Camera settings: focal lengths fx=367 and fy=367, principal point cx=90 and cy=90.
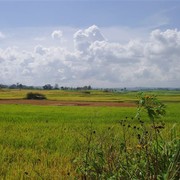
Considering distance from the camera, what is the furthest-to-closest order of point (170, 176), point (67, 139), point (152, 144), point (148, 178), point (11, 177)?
point (67, 139) < point (11, 177) < point (152, 144) < point (148, 178) < point (170, 176)

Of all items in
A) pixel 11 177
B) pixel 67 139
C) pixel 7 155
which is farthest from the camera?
pixel 67 139

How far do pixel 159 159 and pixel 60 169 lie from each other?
3.14 metres

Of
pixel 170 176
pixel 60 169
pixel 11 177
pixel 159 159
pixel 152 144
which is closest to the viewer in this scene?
pixel 170 176

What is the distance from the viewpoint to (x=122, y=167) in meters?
4.40

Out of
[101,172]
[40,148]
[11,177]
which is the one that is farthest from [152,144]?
[40,148]

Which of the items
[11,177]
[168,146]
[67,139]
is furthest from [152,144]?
[67,139]

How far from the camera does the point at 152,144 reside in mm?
4512

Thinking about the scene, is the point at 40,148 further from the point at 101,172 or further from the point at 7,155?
the point at 101,172

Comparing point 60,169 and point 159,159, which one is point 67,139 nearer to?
point 60,169

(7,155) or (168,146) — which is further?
(7,155)

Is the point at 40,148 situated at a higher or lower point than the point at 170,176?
lower

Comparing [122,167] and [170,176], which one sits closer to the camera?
[170,176]

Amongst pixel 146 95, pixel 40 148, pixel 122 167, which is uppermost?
pixel 146 95

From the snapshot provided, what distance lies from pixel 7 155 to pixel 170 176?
5907 mm
